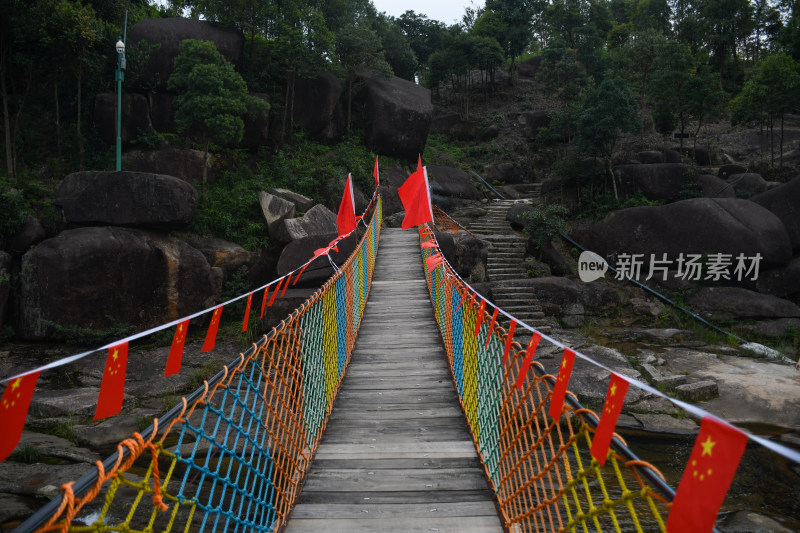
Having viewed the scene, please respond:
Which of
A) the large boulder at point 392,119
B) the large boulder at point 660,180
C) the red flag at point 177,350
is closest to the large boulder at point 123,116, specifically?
the large boulder at point 392,119

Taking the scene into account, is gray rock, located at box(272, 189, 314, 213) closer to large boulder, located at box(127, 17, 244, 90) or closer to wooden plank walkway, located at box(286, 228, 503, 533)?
large boulder, located at box(127, 17, 244, 90)

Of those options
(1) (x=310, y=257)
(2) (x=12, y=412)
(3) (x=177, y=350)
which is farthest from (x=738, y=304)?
(2) (x=12, y=412)

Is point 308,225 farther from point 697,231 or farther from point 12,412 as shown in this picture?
point 12,412

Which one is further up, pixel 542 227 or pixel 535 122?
pixel 535 122

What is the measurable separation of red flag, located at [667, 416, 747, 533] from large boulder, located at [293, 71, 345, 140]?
17654mm

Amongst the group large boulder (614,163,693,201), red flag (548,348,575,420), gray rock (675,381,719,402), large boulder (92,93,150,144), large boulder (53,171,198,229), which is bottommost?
gray rock (675,381,719,402)

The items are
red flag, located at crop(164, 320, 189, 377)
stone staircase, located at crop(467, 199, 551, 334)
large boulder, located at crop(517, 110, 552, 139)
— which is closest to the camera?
red flag, located at crop(164, 320, 189, 377)

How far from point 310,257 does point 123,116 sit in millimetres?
8185

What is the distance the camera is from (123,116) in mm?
13648

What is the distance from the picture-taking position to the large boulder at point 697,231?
12289 mm

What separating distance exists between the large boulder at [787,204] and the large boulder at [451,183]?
967 centimetres

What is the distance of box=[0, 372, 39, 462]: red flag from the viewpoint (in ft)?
4.86

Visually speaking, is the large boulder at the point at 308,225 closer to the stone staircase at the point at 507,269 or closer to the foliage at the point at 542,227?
the stone staircase at the point at 507,269

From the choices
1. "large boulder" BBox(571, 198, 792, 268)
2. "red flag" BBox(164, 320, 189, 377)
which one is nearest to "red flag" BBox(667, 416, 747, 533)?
"red flag" BBox(164, 320, 189, 377)
